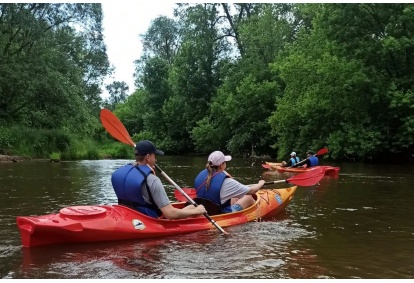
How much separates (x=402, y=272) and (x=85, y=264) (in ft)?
10.3

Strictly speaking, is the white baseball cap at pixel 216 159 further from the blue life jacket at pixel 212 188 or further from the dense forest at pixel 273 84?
the dense forest at pixel 273 84

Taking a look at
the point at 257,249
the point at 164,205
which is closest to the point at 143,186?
the point at 164,205

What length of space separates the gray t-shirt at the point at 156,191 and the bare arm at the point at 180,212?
0.08m

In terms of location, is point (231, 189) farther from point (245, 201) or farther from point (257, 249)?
point (257, 249)

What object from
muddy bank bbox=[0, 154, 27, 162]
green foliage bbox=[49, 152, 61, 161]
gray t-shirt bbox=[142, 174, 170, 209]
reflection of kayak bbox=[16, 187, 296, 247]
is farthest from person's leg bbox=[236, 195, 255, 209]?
green foliage bbox=[49, 152, 61, 161]

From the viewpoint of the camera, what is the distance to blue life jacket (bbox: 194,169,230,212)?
7020mm

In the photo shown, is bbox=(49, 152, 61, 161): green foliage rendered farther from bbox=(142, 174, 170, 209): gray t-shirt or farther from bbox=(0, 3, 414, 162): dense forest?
bbox=(142, 174, 170, 209): gray t-shirt

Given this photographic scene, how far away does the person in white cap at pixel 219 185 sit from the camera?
7.00m

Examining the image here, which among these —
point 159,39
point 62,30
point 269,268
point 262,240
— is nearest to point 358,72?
point 62,30

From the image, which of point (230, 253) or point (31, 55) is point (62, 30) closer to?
point (31, 55)

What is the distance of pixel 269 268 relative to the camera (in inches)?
189

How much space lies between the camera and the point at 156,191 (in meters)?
6.07

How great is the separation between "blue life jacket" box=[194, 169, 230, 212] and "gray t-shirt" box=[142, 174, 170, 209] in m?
1.05

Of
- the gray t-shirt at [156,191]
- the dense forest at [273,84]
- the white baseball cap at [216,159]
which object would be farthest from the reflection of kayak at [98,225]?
the dense forest at [273,84]
